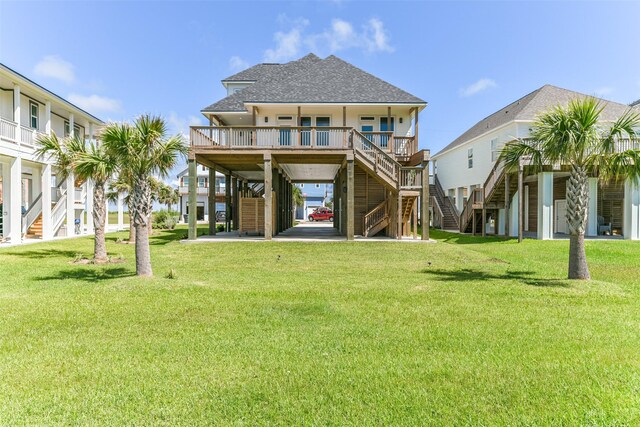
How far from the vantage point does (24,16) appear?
15125 millimetres

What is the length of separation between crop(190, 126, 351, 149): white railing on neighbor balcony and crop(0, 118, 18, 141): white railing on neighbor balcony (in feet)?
26.1

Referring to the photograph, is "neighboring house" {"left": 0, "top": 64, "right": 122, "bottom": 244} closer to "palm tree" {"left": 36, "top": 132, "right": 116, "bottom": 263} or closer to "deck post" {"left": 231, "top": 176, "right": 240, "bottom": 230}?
"palm tree" {"left": 36, "top": 132, "right": 116, "bottom": 263}

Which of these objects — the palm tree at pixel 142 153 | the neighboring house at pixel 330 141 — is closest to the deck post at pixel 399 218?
the neighboring house at pixel 330 141

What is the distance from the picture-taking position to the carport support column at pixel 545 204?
18047 mm

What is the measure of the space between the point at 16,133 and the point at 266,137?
37.2 ft

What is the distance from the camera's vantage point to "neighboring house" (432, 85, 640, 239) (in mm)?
18594

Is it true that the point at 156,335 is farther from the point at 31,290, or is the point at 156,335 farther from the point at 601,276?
the point at 601,276

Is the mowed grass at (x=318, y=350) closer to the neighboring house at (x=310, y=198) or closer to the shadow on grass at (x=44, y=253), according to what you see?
the shadow on grass at (x=44, y=253)

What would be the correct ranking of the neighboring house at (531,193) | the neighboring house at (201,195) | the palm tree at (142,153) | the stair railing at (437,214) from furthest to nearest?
1. the neighboring house at (201,195)
2. the stair railing at (437,214)
3. the neighboring house at (531,193)
4. the palm tree at (142,153)

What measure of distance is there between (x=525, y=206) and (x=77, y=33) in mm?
26830

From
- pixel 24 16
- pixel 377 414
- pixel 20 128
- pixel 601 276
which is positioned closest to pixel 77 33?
pixel 24 16

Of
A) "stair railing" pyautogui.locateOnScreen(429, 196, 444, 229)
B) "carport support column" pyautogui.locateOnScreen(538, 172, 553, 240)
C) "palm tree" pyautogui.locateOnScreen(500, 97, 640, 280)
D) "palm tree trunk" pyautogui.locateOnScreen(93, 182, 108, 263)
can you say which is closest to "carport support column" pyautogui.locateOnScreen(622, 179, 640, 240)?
"carport support column" pyautogui.locateOnScreen(538, 172, 553, 240)

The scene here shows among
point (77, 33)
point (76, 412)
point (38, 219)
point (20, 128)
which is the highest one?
point (77, 33)

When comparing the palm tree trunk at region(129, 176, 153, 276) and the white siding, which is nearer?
the palm tree trunk at region(129, 176, 153, 276)
